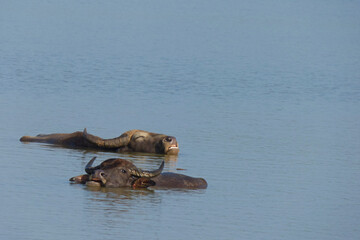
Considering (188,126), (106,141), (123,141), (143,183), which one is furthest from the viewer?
(188,126)

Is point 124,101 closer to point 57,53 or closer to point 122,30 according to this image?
point 57,53

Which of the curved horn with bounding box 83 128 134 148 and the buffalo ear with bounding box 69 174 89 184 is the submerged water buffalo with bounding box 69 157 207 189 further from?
the curved horn with bounding box 83 128 134 148

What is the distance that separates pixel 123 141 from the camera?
24.0 m

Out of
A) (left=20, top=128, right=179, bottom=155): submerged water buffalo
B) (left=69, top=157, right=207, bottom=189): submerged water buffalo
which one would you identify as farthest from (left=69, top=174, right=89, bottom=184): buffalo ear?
(left=20, top=128, right=179, bottom=155): submerged water buffalo

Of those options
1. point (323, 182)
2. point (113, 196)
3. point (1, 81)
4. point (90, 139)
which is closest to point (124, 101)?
point (1, 81)

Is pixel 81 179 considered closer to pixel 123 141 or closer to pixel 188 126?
pixel 123 141

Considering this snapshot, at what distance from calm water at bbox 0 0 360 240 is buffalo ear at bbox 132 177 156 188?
23 centimetres

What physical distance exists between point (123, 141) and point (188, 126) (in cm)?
413

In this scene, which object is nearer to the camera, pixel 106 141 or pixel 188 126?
pixel 106 141

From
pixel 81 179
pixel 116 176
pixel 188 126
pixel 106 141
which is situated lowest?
pixel 81 179

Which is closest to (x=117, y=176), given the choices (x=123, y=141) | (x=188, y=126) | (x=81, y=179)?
(x=81, y=179)

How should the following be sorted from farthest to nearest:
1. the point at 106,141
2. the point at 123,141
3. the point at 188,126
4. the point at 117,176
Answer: the point at 188,126 → the point at 123,141 → the point at 106,141 → the point at 117,176

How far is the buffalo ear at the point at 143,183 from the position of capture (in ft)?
62.0

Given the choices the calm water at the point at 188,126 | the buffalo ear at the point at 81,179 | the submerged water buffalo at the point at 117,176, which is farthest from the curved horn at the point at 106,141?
the buffalo ear at the point at 81,179
